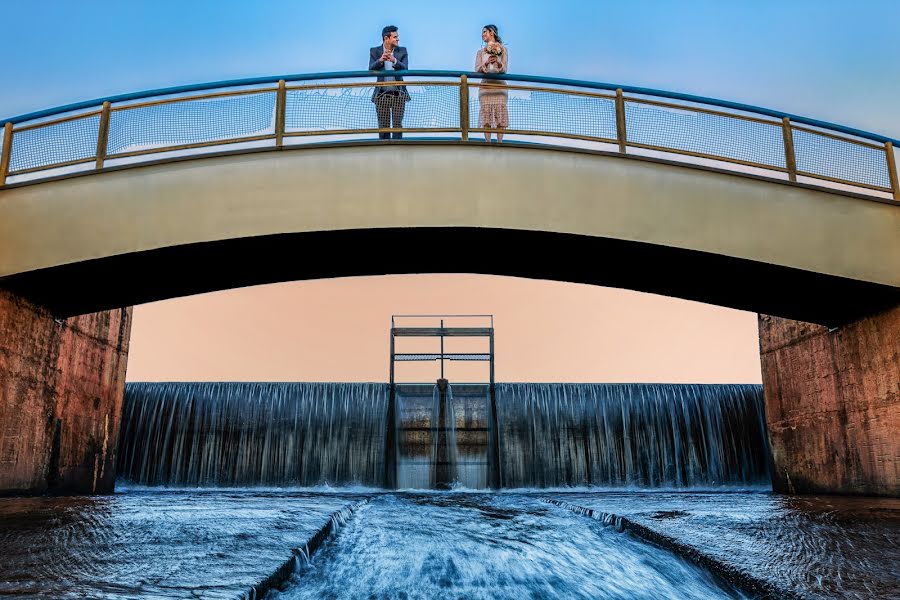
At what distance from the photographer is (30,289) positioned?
8273 millimetres

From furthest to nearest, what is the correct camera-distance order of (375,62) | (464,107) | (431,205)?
(375,62)
(464,107)
(431,205)

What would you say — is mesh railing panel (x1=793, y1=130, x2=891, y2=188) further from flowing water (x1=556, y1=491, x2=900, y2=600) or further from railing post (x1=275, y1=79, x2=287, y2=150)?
railing post (x1=275, y1=79, x2=287, y2=150)

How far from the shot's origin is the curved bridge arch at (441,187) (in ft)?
25.3

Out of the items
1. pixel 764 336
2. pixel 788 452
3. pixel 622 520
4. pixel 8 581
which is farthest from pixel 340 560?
pixel 764 336

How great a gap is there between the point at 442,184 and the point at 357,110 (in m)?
1.21

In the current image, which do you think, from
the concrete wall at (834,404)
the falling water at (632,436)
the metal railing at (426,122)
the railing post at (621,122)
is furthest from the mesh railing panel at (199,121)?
the falling water at (632,436)

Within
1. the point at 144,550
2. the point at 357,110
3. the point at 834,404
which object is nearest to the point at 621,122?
the point at 357,110

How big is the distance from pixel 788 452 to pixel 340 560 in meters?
9.20

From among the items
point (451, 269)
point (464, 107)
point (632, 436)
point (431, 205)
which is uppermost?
point (464, 107)

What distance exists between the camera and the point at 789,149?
8.05m

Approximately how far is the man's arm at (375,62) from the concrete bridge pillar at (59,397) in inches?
188

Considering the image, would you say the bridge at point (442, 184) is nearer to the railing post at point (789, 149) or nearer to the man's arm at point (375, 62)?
the railing post at point (789, 149)

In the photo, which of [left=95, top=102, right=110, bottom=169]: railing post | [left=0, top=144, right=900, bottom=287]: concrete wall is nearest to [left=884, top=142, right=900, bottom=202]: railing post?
[left=0, top=144, right=900, bottom=287]: concrete wall

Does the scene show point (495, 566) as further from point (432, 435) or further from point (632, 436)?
point (632, 436)
